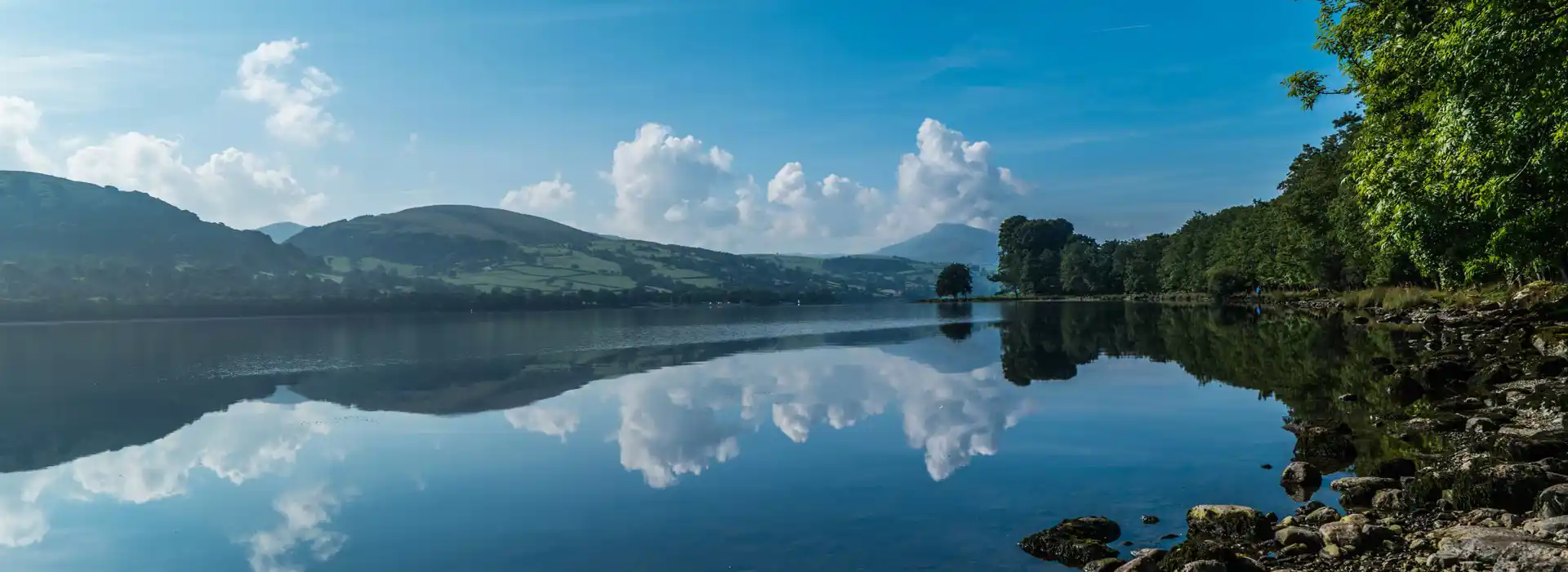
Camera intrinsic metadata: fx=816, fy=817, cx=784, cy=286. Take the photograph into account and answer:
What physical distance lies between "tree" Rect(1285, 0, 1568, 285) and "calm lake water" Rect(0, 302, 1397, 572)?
20.8 feet

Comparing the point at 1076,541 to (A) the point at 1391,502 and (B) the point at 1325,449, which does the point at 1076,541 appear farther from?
(B) the point at 1325,449

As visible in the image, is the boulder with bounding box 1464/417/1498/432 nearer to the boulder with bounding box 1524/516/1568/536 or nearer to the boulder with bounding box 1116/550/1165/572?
the boulder with bounding box 1524/516/1568/536

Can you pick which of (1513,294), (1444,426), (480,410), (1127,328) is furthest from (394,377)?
(1513,294)

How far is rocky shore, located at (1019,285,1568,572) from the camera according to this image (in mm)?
10609

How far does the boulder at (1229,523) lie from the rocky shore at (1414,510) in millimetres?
24

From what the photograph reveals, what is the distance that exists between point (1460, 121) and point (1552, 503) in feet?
42.1

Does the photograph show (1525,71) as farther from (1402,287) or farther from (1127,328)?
(1402,287)

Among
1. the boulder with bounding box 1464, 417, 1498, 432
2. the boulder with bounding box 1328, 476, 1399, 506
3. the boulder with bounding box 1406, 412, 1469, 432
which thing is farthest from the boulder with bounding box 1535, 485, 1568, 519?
the boulder with bounding box 1406, 412, 1469, 432

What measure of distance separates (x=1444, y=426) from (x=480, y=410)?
101 feet

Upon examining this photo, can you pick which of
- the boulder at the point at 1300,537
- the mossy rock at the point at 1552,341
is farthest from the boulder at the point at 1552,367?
the boulder at the point at 1300,537

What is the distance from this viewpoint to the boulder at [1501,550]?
9.17 metres

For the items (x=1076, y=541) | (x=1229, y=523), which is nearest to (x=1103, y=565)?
(x=1076, y=541)

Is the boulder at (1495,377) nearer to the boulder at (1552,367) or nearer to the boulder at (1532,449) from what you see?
the boulder at (1552,367)

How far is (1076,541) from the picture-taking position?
1299 centimetres
